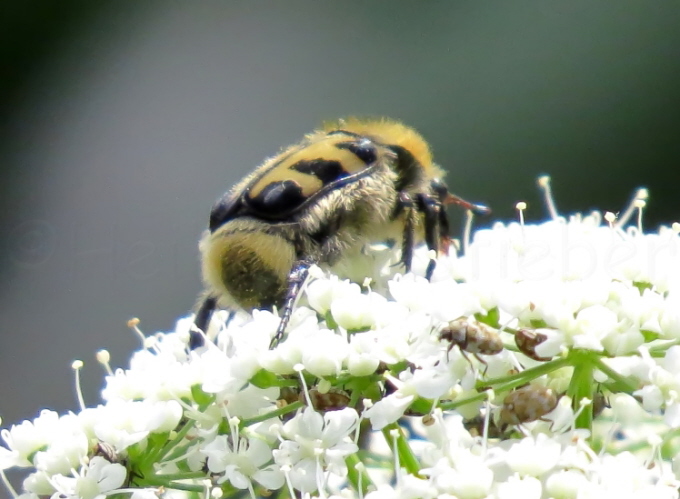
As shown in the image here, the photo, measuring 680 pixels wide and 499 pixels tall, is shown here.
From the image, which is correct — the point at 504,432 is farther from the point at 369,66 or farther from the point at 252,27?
the point at 252,27

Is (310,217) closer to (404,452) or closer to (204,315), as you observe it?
(204,315)

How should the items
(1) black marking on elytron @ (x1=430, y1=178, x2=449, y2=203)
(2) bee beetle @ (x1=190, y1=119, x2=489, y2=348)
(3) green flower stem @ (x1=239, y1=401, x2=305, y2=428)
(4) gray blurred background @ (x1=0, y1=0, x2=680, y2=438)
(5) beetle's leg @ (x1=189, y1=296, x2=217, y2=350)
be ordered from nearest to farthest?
1. (3) green flower stem @ (x1=239, y1=401, x2=305, y2=428)
2. (2) bee beetle @ (x1=190, y1=119, x2=489, y2=348)
3. (5) beetle's leg @ (x1=189, y1=296, x2=217, y2=350)
4. (1) black marking on elytron @ (x1=430, y1=178, x2=449, y2=203)
5. (4) gray blurred background @ (x1=0, y1=0, x2=680, y2=438)

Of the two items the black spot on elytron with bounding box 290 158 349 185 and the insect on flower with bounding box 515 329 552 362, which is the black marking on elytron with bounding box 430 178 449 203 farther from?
the insect on flower with bounding box 515 329 552 362

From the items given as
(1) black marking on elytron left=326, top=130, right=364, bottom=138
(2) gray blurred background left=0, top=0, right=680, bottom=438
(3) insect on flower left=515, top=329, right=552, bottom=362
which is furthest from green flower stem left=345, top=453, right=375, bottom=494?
(2) gray blurred background left=0, top=0, right=680, bottom=438

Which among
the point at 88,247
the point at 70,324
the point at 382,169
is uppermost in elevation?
the point at 382,169

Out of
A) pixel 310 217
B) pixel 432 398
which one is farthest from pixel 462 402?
pixel 310 217

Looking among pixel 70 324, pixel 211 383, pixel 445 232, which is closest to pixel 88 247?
pixel 70 324

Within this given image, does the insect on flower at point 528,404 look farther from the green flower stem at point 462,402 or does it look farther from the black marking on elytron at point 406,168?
the black marking on elytron at point 406,168
